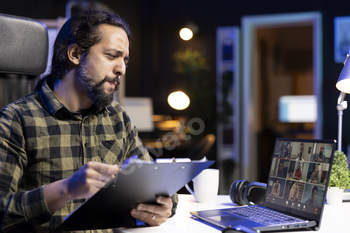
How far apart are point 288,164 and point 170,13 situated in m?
4.74

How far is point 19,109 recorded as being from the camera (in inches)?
49.6

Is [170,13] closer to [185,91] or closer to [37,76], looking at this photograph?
[185,91]

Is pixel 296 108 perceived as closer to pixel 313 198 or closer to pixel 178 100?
pixel 178 100

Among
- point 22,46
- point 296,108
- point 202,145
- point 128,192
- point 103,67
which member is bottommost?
point 202,145

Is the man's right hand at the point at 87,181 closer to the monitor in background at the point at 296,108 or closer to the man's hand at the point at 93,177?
the man's hand at the point at 93,177

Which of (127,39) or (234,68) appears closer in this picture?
(127,39)

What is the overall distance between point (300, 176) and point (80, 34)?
990 mm

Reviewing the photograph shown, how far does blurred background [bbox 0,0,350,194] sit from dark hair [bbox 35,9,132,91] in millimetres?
2682

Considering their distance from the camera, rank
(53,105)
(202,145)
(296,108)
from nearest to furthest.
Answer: (53,105) < (202,145) < (296,108)

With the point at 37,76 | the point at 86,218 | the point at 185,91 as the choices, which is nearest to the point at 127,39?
the point at 37,76

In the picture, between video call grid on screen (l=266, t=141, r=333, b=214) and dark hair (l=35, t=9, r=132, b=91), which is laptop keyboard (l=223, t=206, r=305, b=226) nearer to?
video call grid on screen (l=266, t=141, r=333, b=214)

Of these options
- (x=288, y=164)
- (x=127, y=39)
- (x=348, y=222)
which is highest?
(x=127, y=39)

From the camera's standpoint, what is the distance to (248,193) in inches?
52.9

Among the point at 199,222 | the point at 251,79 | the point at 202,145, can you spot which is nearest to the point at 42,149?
the point at 199,222
